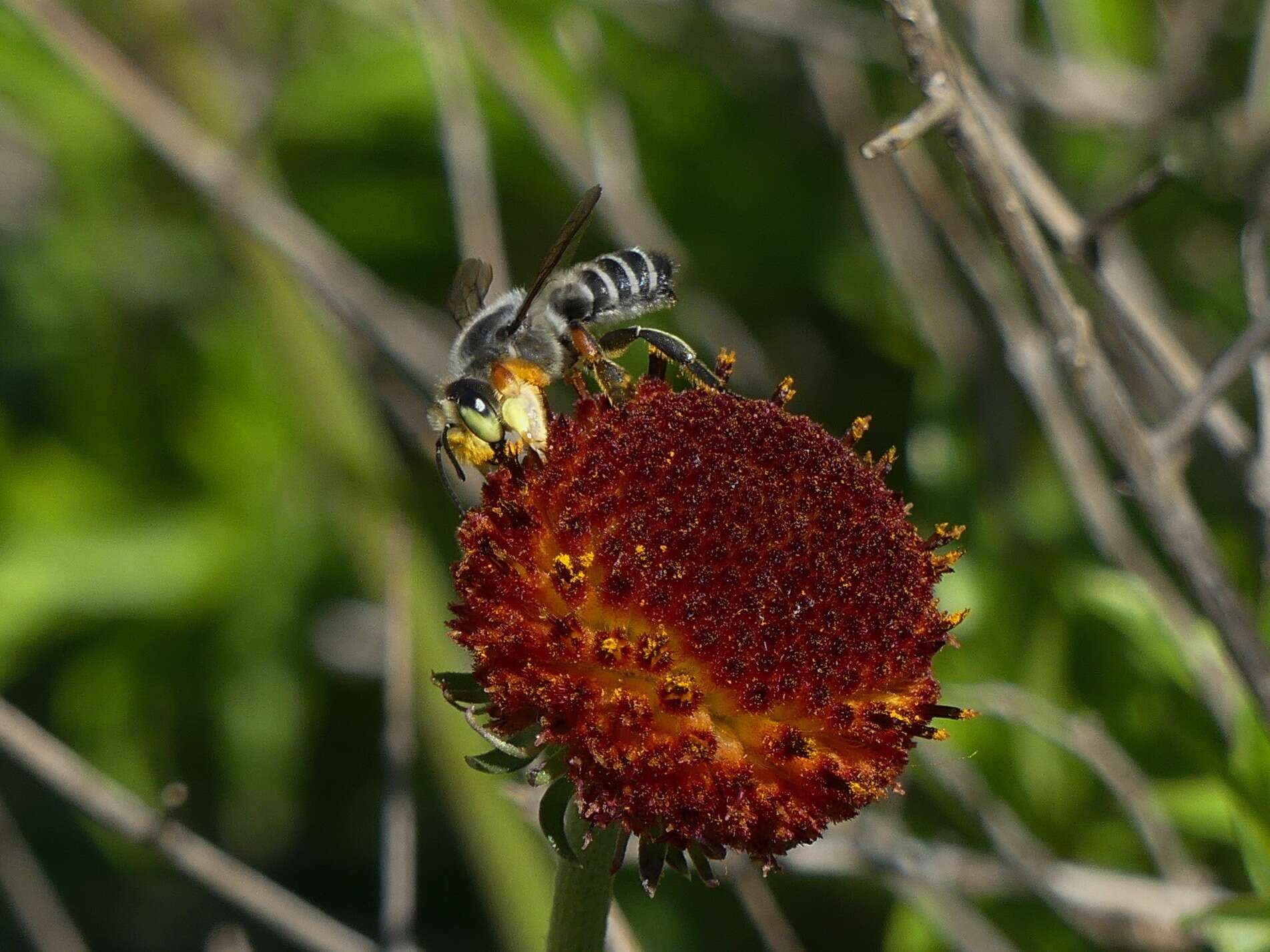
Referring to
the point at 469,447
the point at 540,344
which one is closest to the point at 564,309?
the point at 540,344

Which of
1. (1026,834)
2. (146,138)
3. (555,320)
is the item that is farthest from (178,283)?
(1026,834)

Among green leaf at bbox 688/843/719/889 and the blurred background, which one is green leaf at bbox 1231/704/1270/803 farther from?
green leaf at bbox 688/843/719/889

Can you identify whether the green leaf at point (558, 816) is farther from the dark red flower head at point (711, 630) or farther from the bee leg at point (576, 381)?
the bee leg at point (576, 381)

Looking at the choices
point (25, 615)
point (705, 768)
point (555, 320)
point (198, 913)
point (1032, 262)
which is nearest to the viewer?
point (705, 768)

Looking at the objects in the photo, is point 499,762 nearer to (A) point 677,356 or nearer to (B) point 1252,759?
(A) point 677,356

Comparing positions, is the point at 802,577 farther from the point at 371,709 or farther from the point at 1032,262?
the point at 371,709

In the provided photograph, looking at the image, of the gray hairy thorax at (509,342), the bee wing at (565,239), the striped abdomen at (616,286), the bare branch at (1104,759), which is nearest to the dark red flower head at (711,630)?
the bee wing at (565,239)
